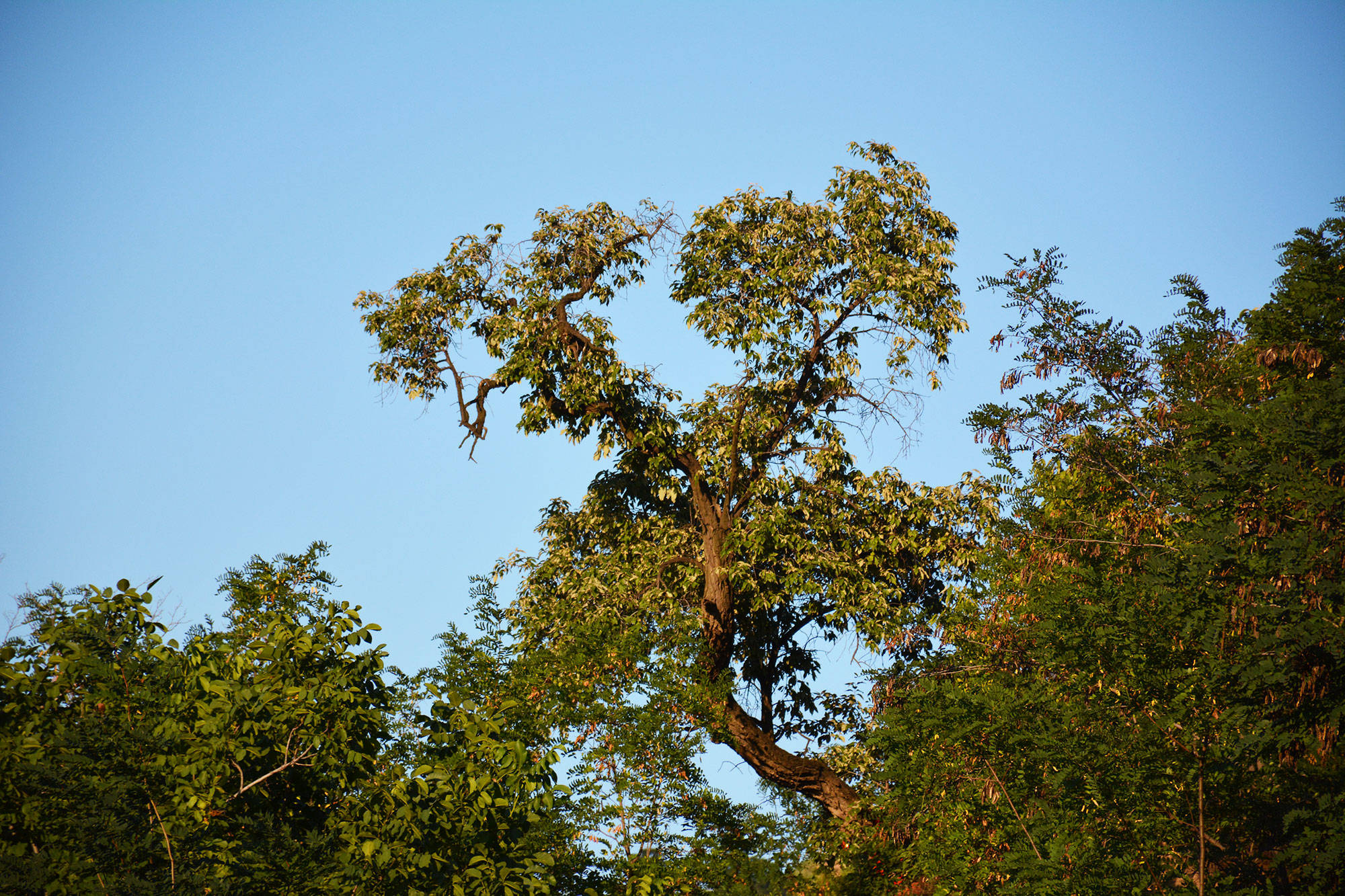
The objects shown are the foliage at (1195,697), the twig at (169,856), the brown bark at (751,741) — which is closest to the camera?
the twig at (169,856)

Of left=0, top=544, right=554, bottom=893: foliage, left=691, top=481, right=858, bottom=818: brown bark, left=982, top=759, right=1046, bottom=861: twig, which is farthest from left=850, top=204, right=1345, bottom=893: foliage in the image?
left=691, top=481, right=858, bottom=818: brown bark

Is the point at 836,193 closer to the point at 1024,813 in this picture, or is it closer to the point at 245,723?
the point at 1024,813

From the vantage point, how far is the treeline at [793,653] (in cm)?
626

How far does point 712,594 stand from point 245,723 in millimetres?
10342

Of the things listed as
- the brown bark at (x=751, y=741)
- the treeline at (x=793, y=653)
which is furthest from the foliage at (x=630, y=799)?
the brown bark at (x=751, y=741)

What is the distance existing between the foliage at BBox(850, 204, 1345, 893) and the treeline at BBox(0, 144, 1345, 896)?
4 centimetres

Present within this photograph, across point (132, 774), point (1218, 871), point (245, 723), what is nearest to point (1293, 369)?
point (1218, 871)

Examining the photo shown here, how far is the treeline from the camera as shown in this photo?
626 cm

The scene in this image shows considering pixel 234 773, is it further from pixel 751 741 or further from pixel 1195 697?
pixel 751 741

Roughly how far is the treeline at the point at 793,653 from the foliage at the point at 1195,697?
35mm

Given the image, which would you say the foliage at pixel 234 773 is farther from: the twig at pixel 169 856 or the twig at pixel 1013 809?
the twig at pixel 1013 809

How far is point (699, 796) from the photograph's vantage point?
9961mm

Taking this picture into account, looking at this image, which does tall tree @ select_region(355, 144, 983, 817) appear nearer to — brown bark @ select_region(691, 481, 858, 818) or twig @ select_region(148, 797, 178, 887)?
brown bark @ select_region(691, 481, 858, 818)

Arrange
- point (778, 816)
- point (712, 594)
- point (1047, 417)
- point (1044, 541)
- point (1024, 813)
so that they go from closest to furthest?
1. point (1024, 813)
2. point (778, 816)
3. point (1044, 541)
4. point (1047, 417)
5. point (712, 594)
